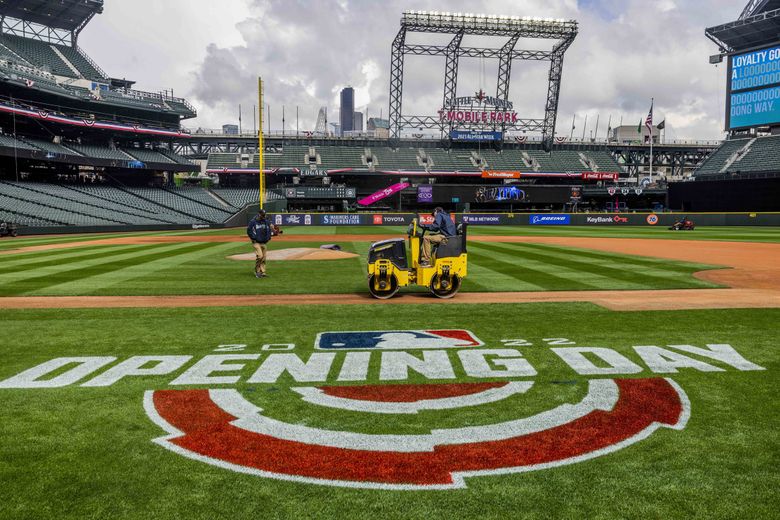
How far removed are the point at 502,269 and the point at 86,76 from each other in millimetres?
71580

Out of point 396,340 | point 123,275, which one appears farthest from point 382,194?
point 396,340

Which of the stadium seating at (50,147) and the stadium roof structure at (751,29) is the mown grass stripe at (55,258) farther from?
the stadium roof structure at (751,29)

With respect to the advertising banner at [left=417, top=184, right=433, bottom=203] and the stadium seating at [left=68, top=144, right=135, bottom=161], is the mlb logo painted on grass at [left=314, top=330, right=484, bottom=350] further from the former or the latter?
the stadium seating at [left=68, top=144, right=135, bottom=161]

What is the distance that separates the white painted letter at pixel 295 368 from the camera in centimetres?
617

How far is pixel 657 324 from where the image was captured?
891 centimetres

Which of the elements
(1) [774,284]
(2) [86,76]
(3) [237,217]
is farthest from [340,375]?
(2) [86,76]

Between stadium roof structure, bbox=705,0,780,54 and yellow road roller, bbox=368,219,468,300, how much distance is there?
68900 millimetres

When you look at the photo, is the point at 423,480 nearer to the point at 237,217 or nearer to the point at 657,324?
the point at 657,324

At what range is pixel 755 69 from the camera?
6197 centimetres

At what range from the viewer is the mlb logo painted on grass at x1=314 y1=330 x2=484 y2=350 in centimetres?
764

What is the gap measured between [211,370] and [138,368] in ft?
3.28

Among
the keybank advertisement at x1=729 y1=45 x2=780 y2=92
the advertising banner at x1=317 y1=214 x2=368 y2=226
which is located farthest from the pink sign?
the keybank advertisement at x1=729 y1=45 x2=780 y2=92

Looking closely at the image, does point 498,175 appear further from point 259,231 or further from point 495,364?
point 495,364

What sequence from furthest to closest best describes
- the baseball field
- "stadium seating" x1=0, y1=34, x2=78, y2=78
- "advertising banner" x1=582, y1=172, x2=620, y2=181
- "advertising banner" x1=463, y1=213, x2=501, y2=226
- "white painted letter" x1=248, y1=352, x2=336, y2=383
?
"advertising banner" x1=582, y1=172, x2=620, y2=181, "stadium seating" x1=0, y1=34, x2=78, y2=78, "advertising banner" x1=463, y1=213, x2=501, y2=226, "white painted letter" x1=248, y1=352, x2=336, y2=383, the baseball field
